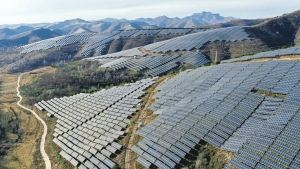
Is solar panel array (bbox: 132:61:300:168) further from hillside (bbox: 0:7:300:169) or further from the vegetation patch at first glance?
the vegetation patch

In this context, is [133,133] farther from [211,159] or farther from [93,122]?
[211,159]

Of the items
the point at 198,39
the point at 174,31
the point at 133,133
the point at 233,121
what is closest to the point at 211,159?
the point at 233,121

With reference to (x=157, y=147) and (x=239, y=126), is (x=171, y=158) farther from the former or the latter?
(x=239, y=126)

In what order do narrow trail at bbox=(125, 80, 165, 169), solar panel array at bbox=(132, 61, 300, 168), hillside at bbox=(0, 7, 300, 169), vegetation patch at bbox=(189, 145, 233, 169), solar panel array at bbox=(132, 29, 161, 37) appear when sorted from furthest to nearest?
solar panel array at bbox=(132, 29, 161, 37), narrow trail at bbox=(125, 80, 165, 169), hillside at bbox=(0, 7, 300, 169), vegetation patch at bbox=(189, 145, 233, 169), solar panel array at bbox=(132, 61, 300, 168)

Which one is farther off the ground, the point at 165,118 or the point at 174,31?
the point at 174,31

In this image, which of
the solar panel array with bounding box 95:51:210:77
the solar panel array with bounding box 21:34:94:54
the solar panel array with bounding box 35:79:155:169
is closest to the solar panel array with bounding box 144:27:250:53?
the solar panel array with bounding box 95:51:210:77

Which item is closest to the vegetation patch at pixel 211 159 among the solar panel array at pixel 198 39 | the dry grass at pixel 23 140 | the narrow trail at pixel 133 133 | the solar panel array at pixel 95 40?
the narrow trail at pixel 133 133

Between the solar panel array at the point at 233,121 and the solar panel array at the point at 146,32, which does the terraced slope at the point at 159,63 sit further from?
the solar panel array at the point at 146,32
